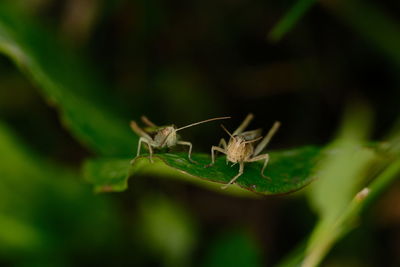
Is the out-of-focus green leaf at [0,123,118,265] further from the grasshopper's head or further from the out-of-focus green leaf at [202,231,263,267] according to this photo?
the grasshopper's head

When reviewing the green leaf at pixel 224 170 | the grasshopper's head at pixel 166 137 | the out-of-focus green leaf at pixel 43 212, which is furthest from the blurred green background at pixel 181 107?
the green leaf at pixel 224 170

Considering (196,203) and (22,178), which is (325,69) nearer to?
(196,203)

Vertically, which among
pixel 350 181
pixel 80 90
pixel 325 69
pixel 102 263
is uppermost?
pixel 325 69

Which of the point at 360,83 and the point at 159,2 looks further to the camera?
the point at 159,2

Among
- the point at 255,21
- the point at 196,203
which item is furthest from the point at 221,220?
the point at 255,21

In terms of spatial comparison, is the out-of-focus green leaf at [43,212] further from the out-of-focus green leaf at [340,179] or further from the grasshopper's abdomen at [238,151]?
the out-of-focus green leaf at [340,179]

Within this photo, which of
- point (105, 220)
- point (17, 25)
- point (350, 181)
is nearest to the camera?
point (350, 181)

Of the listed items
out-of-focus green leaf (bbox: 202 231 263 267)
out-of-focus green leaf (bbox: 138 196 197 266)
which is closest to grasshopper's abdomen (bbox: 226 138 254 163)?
out-of-focus green leaf (bbox: 202 231 263 267)
